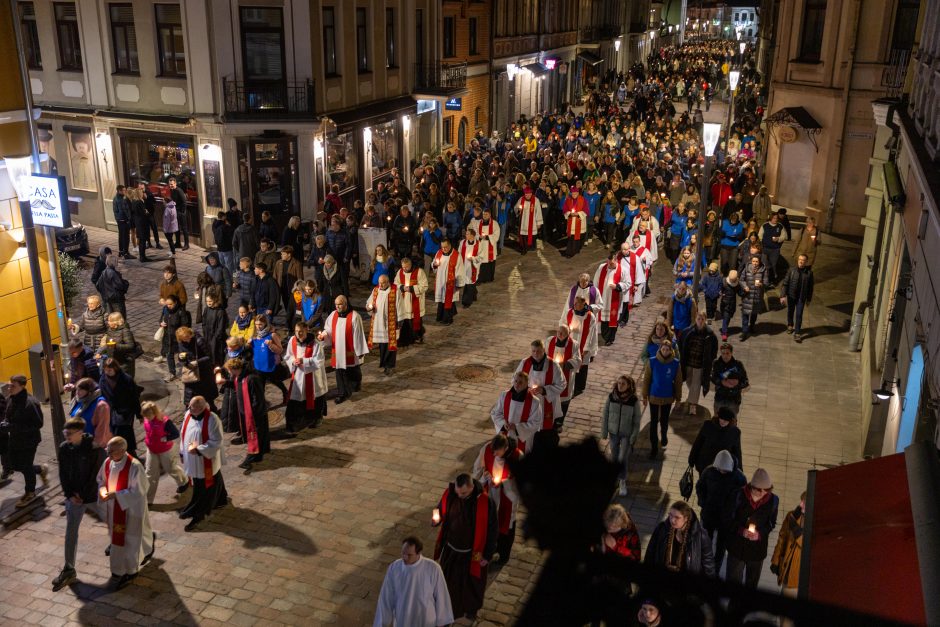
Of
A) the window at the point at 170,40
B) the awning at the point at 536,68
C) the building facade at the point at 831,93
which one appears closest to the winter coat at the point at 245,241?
the window at the point at 170,40

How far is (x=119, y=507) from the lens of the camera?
895 cm

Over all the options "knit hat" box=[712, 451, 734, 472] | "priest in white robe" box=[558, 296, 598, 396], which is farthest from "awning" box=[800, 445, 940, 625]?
"priest in white robe" box=[558, 296, 598, 396]

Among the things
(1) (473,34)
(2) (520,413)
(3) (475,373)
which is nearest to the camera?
(2) (520,413)

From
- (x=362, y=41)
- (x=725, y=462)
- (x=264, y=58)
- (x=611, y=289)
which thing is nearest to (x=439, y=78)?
(x=362, y=41)

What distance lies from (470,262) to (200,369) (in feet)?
21.9

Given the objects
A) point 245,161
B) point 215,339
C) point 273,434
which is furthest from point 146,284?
point 273,434

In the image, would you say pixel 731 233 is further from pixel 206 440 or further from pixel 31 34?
pixel 31 34

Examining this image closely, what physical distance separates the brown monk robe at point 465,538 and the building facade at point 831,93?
1787 cm

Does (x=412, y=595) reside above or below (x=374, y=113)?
below

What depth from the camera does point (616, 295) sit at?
1591 cm

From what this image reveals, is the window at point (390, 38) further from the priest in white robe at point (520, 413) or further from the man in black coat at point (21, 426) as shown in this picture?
the priest in white robe at point (520, 413)

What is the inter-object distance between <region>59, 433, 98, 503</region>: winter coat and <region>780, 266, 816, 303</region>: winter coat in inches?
476

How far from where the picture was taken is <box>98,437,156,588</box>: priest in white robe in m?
8.88

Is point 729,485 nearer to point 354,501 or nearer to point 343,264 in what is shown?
point 354,501
